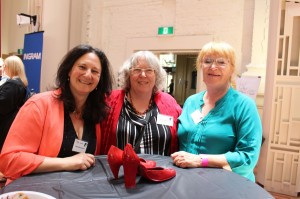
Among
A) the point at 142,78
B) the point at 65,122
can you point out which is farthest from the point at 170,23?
the point at 65,122

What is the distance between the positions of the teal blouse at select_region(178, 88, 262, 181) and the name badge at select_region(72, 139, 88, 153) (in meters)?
0.63

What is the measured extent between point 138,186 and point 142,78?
3.12 ft

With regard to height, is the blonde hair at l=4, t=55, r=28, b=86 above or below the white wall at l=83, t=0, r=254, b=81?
below

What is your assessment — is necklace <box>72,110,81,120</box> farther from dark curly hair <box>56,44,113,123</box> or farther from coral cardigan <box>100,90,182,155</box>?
coral cardigan <box>100,90,182,155</box>

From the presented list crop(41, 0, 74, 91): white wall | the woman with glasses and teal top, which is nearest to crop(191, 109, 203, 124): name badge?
the woman with glasses and teal top

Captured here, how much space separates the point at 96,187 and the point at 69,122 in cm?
51

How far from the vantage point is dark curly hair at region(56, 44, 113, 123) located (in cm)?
150

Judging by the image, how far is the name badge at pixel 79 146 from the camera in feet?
4.66

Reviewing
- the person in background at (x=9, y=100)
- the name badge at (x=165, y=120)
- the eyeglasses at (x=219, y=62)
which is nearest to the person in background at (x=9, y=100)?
the person in background at (x=9, y=100)

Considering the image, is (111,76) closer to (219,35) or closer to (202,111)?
(202,111)

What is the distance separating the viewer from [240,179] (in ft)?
3.85

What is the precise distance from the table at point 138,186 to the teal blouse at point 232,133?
27cm

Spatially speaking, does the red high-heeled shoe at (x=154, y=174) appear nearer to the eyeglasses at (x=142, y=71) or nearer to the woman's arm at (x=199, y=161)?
the woman's arm at (x=199, y=161)

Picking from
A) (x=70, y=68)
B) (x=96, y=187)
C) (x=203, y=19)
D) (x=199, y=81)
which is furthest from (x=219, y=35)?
(x=96, y=187)
